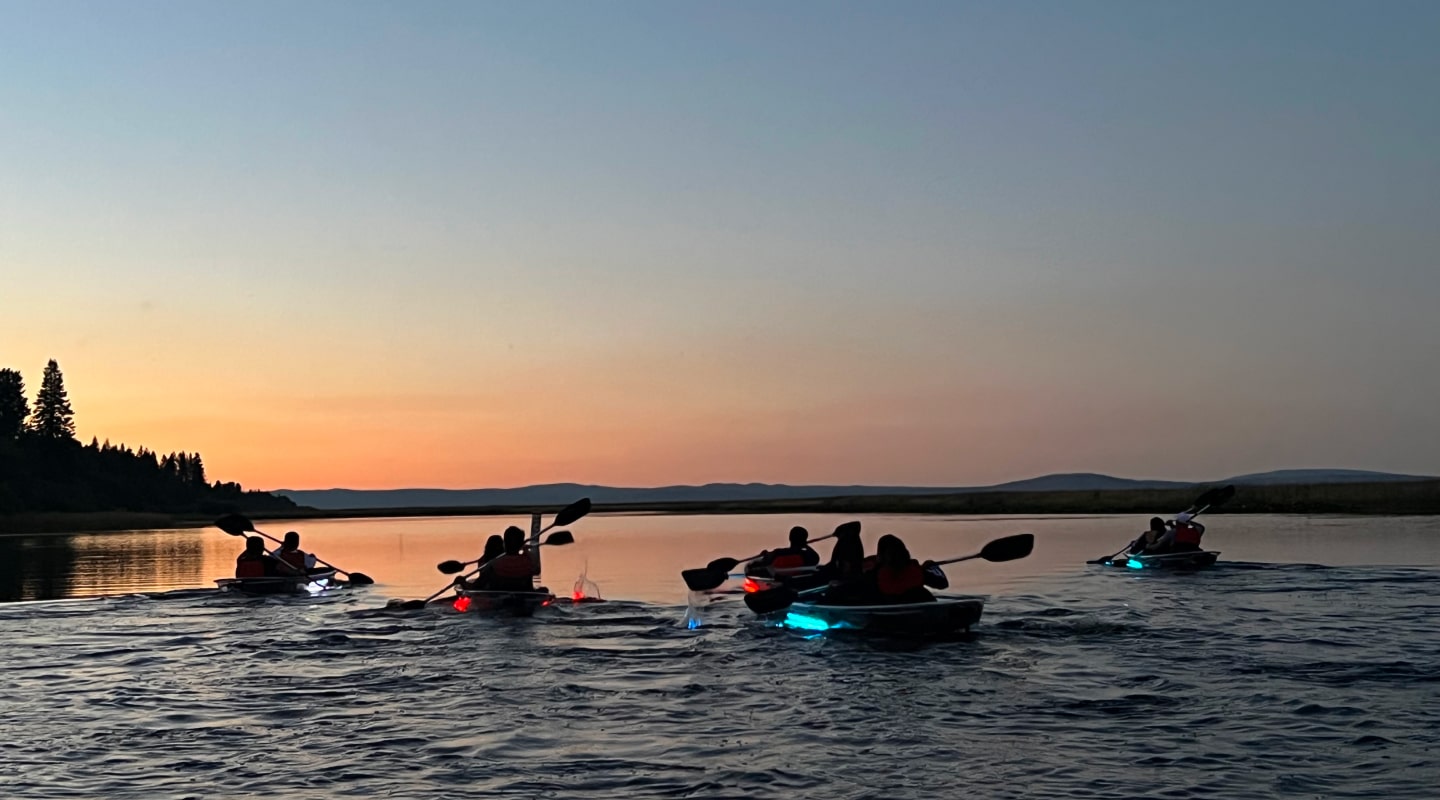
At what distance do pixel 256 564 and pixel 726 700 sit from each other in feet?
65.1

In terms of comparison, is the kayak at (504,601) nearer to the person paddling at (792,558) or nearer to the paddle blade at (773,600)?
the paddle blade at (773,600)

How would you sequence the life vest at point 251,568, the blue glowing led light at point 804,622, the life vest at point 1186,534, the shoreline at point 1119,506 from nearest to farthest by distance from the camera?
the blue glowing led light at point 804,622 → the life vest at point 251,568 → the life vest at point 1186,534 → the shoreline at point 1119,506

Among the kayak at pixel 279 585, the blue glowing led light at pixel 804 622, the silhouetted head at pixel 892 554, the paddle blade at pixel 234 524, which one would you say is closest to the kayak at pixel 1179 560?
the blue glowing led light at pixel 804 622

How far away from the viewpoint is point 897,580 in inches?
824

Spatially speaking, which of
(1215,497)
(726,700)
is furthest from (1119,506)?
(726,700)

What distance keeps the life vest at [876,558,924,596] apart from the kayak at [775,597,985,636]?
0.92 ft

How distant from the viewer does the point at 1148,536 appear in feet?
118

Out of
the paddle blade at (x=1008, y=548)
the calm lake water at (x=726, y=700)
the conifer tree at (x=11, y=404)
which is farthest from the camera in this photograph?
the conifer tree at (x=11, y=404)

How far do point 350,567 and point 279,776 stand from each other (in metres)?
37.4

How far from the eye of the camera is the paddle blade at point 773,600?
23.4 metres

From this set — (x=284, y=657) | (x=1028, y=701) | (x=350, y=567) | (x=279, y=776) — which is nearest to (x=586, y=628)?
(x=284, y=657)

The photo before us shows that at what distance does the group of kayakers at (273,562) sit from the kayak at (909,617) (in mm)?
16125

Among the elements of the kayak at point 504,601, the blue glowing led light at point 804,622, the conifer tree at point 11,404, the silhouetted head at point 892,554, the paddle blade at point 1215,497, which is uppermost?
the conifer tree at point 11,404

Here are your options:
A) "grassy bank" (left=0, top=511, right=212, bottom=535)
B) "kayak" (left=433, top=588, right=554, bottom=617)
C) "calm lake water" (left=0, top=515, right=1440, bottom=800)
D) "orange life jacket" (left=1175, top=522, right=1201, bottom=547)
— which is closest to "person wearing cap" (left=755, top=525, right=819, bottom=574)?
"calm lake water" (left=0, top=515, right=1440, bottom=800)
